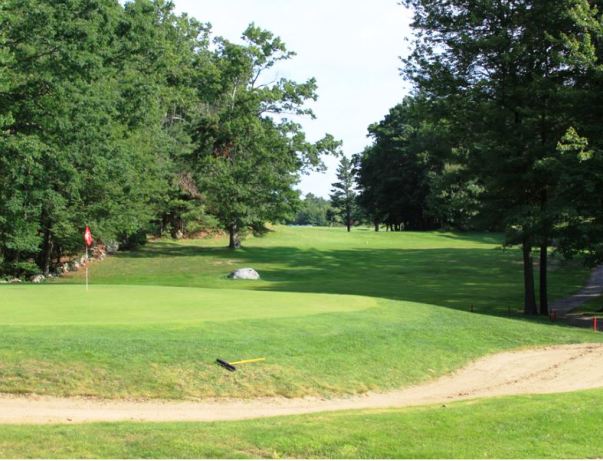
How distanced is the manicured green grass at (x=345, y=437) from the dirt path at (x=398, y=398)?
1.24 meters

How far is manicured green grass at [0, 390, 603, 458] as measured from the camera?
25.5 ft

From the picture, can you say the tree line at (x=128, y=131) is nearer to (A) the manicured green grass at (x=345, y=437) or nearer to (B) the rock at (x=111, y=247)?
(B) the rock at (x=111, y=247)

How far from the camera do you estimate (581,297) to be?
35.7m

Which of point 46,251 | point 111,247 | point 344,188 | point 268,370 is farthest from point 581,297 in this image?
point 344,188

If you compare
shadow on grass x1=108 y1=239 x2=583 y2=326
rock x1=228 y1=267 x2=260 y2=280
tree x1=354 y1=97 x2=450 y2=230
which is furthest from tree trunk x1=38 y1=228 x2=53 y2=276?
tree x1=354 y1=97 x2=450 y2=230

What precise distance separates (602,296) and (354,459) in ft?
105

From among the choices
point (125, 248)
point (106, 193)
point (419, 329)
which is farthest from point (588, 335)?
point (125, 248)

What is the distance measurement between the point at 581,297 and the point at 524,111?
14566 mm

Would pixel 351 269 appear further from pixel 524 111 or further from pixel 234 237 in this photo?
pixel 524 111

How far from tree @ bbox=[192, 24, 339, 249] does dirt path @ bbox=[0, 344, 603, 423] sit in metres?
35.8

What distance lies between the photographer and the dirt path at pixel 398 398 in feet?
34.5

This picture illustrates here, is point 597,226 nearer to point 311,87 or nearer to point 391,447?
point 391,447

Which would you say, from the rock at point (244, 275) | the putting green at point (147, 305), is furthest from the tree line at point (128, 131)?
the putting green at point (147, 305)

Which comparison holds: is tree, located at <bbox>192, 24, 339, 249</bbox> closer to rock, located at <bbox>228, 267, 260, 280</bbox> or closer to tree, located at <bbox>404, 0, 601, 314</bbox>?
rock, located at <bbox>228, 267, 260, 280</bbox>
